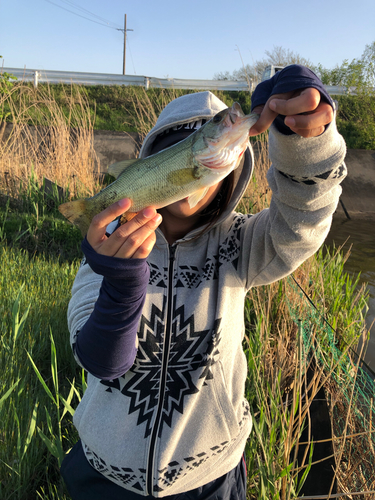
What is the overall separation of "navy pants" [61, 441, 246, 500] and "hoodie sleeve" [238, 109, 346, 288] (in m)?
0.83

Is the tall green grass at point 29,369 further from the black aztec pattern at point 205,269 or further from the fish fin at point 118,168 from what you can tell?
the fish fin at point 118,168

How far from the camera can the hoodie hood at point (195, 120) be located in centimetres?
152

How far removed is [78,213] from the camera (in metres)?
1.33

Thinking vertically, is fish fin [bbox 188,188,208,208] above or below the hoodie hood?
below

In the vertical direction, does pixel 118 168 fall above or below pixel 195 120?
below

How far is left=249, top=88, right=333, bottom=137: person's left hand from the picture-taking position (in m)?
1.01

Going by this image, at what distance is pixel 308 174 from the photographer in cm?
116

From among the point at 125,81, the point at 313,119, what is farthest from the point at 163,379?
the point at 125,81

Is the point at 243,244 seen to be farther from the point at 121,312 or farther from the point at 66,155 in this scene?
the point at 66,155

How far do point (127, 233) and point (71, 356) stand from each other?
194 cm

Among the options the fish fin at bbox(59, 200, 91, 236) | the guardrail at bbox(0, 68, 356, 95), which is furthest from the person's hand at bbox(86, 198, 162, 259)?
the guardrail at bbox(0, 68, 356, 95)

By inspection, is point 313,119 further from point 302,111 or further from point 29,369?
point 29,369

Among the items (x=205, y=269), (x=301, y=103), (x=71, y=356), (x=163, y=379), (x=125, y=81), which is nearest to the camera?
(x=301, y=103)

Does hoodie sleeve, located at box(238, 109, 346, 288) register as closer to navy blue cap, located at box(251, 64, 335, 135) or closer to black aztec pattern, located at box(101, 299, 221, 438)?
navy blue cap, located at box(251, 64, 335, 135)
